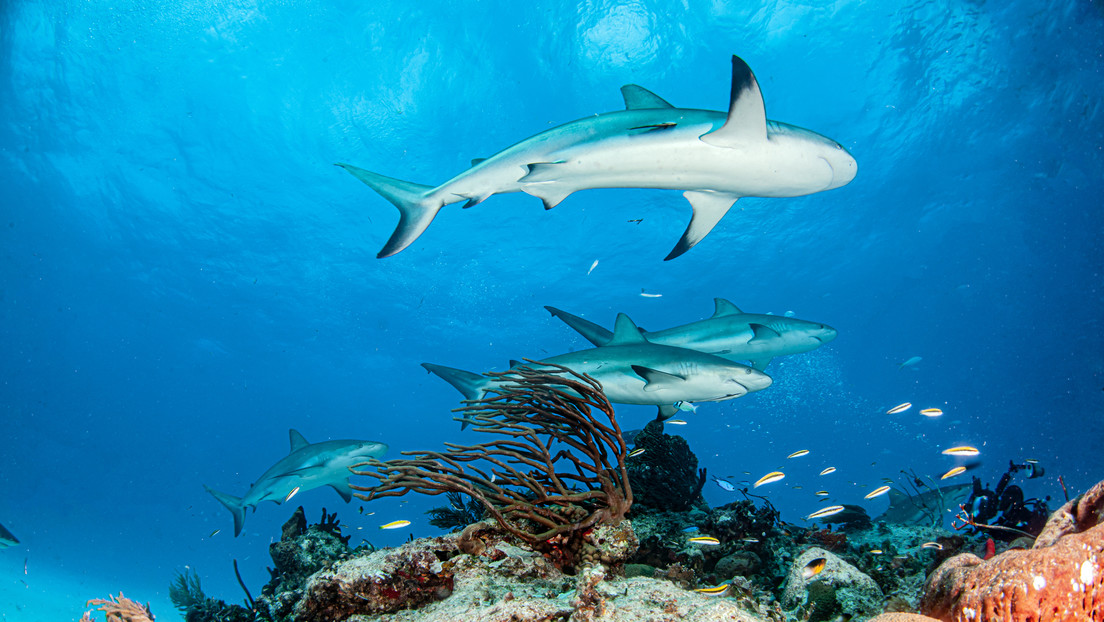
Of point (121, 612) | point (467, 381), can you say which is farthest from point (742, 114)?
point (121, 612)

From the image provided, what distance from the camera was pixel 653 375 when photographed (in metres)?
5.41

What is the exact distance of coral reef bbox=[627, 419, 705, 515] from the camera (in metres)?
6.07

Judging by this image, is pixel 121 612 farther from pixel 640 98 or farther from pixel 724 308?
pixel 724 308

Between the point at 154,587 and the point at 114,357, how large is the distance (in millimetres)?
29064

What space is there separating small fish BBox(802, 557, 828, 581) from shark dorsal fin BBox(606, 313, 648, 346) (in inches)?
127

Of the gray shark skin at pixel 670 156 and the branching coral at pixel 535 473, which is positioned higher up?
the gray shark skin at pixel 670 156

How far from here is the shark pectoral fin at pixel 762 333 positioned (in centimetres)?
892

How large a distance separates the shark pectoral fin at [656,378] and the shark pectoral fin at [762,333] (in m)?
4.15

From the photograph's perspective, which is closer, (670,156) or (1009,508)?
(670,156)

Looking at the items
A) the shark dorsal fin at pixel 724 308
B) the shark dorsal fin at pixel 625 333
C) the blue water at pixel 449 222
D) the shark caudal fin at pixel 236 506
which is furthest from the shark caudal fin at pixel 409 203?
the blue water at pixel 449 222

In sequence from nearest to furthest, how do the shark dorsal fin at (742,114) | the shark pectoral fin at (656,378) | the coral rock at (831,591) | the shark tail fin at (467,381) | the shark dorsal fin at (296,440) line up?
the coral rock at (831,591) < the shark dorsal fin at (742,114) < the shark pectoral fin at (656,378) < the shark tail fin at (467,381) < the shark dorsal fin at (296,440)

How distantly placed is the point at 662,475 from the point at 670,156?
4.34 meters

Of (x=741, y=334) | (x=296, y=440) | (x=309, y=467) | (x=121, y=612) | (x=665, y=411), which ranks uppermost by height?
(x=296, y=440)

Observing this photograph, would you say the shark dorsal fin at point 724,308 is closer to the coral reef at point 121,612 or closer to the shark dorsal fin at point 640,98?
the shark dorsal fin at point 640,98
